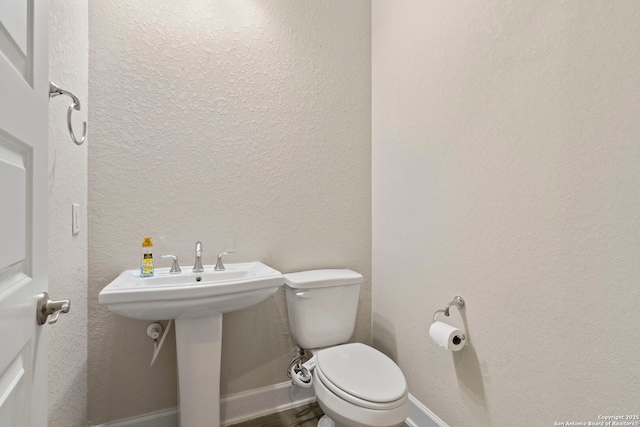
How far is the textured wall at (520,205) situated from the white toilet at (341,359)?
30 centimetres

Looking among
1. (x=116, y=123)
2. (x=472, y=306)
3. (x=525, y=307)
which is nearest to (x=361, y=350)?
(x=472, y=306)

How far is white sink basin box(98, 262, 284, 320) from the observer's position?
1017 mm

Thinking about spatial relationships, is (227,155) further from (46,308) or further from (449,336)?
(449,336)

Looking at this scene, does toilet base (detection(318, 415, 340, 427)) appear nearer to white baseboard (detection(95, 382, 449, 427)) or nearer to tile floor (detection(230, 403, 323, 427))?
tile floor (detection(230, 403, 323, 427))

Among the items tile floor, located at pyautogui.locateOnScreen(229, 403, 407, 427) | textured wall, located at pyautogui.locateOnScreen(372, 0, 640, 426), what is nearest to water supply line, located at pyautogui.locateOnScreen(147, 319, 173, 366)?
tile floor, located at pyautogui.locateOnScreen(229, 403, 407, 427)

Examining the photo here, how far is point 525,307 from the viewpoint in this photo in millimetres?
1023

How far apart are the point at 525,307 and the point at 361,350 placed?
2.42ft

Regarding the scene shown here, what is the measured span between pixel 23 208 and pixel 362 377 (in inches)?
46.9

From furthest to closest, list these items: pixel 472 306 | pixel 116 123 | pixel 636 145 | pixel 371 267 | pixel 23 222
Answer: pixel 371 267 → pixel 116 123 → pixel 472 306 → pixel 636 145 → pixel 23 222

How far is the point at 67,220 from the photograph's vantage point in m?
1.09

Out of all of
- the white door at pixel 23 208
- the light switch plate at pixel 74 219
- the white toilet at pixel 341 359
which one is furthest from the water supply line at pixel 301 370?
the light switch plate at pixel 74 219

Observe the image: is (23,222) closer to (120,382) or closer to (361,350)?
(120,382)

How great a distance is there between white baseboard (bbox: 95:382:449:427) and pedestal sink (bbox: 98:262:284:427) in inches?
10.9

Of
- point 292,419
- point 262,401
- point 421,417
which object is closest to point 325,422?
point 292,419
